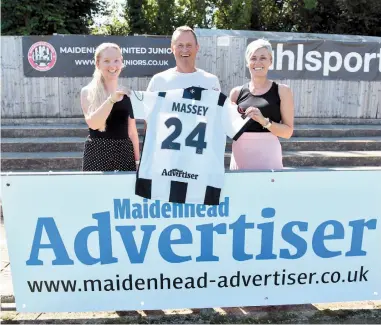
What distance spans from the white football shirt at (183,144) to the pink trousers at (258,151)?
0.87ft

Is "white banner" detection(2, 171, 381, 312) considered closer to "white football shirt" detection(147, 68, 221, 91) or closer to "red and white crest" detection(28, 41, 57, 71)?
"white football shirt" detection(147, 68, 221, 91)

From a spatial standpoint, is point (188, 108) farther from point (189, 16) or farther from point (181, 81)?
point (189, 16)

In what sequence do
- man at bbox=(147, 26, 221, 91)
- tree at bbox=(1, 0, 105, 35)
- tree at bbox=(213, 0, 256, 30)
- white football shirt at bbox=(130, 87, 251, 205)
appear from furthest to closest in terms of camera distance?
1. tree at bbox=(213, 0, 256, 30)
2. tree at bbox=(1, 0, 105, 35)
3. man at bbox=(147, 26, 221, 91)
4. white football shirt at bbox=(130, 87, 251, 205)

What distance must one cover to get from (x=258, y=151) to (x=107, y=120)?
1076 millimetres

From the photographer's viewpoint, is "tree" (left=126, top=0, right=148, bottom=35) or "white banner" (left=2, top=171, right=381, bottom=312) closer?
"white banner" (left=2, top=171, right=381, bottom=312)

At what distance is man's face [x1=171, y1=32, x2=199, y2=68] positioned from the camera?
292 cm

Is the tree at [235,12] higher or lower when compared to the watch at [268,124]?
higher

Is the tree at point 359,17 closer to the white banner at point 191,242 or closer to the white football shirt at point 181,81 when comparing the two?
the white football shirt at point 181,81

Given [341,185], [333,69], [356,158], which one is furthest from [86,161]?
[333,69]

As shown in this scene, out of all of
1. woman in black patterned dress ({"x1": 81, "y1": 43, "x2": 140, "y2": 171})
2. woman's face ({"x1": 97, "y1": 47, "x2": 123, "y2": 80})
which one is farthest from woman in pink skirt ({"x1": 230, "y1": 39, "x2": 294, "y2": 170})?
woman's face ({"x1": 97, "y1": 47, "x2": 123, "y2": 80})

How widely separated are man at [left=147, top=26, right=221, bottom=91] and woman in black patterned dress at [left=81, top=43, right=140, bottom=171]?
269 mm

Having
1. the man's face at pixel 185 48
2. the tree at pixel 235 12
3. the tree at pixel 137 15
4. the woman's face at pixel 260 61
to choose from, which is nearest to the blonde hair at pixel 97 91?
the man's face at pixel 185 48

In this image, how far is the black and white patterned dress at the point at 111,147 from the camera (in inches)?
115

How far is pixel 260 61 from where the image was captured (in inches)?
112
